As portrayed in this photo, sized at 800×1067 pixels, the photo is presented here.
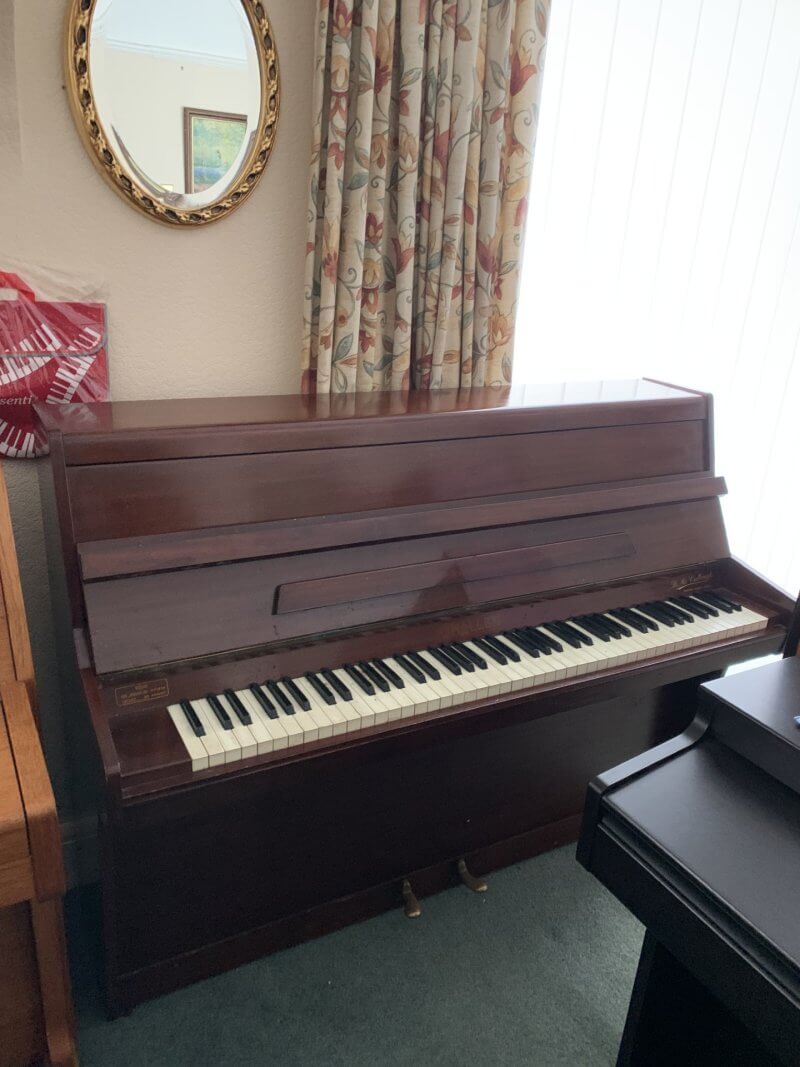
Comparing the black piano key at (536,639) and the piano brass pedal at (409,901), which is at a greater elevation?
the black piano key at (536,639)

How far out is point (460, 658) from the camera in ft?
4.91

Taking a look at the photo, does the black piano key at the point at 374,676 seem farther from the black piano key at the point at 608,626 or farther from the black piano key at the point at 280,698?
the black piano key at the point at 608,626

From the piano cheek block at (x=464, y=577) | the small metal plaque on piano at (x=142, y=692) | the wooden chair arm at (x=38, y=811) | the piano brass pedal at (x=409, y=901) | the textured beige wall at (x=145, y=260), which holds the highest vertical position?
the textured beige wall at (x=145, y=260)

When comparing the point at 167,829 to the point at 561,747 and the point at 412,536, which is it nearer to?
the point at 412,536

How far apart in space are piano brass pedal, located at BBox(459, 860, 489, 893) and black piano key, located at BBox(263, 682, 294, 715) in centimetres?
82

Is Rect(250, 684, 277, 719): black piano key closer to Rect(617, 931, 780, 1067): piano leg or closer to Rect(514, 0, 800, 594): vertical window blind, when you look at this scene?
Rect(617, 931, 780, 1067): piano leg

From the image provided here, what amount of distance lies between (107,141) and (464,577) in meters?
1.10

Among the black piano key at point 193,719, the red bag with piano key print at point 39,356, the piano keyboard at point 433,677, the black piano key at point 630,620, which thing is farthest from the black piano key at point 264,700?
the black piano key at point 630,620

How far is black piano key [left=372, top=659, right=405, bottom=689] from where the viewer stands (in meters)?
1.40

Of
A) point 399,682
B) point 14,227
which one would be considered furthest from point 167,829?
point 14,227

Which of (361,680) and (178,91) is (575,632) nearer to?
(361,680)

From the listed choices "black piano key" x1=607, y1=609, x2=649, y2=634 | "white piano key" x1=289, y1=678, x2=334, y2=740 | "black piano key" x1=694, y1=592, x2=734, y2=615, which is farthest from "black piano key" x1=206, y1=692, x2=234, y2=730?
"black piano key" x1=694, y1=592, x2=734, y2=615

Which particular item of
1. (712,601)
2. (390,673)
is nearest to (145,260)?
(390,673)

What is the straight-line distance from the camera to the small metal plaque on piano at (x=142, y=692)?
1.25 meters
